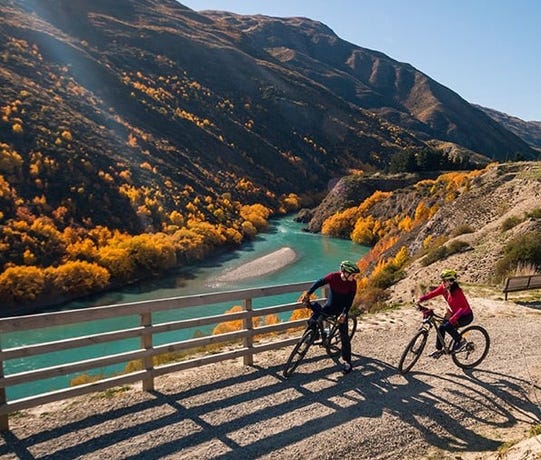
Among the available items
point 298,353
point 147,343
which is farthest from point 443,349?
point 147,343

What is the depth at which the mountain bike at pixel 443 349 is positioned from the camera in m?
9.72

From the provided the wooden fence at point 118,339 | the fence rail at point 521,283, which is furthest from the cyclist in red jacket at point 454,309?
the fence rail at point 521,283

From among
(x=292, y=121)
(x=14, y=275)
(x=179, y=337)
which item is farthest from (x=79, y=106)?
(x=292, y=121)

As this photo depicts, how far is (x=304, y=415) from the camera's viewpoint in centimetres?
785

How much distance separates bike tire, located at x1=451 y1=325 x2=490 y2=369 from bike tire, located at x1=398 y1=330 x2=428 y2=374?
0.73 metres

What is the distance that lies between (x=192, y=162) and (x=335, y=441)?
83.0m

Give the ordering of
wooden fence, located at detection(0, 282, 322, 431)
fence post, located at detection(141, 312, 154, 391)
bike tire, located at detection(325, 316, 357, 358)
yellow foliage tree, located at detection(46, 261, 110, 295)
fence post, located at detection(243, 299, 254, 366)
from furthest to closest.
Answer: yellow foliage tree, located at detection(46, 261, 110, 295) < bike tire, located at detection(325, 316, 357, 358) < fence post, located at detection(243, 299, 254, 366) < fence post, located at detection(141, 312, 154, 391) < wooden fence, located at detection(0, 282, 322, 431)

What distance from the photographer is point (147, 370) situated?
27.9 feet

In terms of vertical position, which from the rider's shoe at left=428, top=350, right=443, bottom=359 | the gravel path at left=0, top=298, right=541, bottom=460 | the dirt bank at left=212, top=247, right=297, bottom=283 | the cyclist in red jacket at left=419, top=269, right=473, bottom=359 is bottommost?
the dirt bank at left=212, top=247, right=297, bottom=283

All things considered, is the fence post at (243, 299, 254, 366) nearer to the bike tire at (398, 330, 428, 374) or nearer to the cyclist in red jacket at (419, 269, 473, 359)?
the bike tire at (398, 330, 428, 374)

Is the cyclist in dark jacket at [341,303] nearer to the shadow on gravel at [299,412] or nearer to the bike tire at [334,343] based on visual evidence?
the bike tire at [334,343]

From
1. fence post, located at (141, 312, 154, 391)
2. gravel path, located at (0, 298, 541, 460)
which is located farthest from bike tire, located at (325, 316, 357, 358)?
fence post, located at (141, 312, 154, 391)

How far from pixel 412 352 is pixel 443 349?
0.69 meters

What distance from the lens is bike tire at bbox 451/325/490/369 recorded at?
32.3 ft
